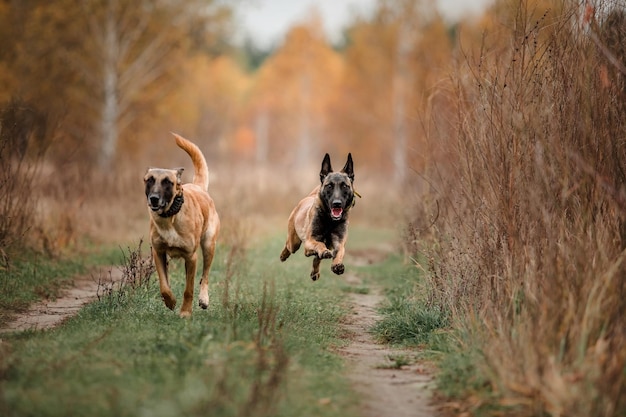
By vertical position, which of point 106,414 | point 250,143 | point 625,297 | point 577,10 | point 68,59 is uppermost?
point 250,143

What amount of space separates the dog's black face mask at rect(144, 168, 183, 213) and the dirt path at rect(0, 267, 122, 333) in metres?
1.34

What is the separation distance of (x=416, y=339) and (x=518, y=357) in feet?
7.40

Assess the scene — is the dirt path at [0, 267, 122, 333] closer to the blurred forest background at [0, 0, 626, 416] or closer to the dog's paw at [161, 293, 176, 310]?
the dog's paw at [161, 293, 176, 310]

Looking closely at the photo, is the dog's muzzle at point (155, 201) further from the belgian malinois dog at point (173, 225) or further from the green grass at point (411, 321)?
the green grass at point (411, 321)

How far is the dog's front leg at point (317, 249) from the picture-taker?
8.86m

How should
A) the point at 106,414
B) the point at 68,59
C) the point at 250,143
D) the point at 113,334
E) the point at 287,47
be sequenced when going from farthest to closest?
the point at 250,143
the point at 287,47
the point at 68,59
the point at 113,334
the point at 106,414

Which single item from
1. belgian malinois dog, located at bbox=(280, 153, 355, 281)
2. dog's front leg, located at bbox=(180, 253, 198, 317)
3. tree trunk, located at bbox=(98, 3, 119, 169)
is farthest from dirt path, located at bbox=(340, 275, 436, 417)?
tree trunk, located at bbox=(98, 3, 119, 169)

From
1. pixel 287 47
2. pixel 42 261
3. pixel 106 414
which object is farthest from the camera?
pixel 287 47

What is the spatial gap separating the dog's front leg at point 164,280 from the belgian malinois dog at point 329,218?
2007 millimetres

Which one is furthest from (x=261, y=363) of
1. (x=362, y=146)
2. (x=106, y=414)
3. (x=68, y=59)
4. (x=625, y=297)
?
(x=362, y=146)

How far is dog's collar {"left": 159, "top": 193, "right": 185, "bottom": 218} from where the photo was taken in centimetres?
750

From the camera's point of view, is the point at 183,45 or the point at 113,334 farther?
the point at 183,45

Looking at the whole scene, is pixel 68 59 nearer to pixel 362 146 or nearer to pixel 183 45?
pixel 183 45

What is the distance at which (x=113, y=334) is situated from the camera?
20.6ft
